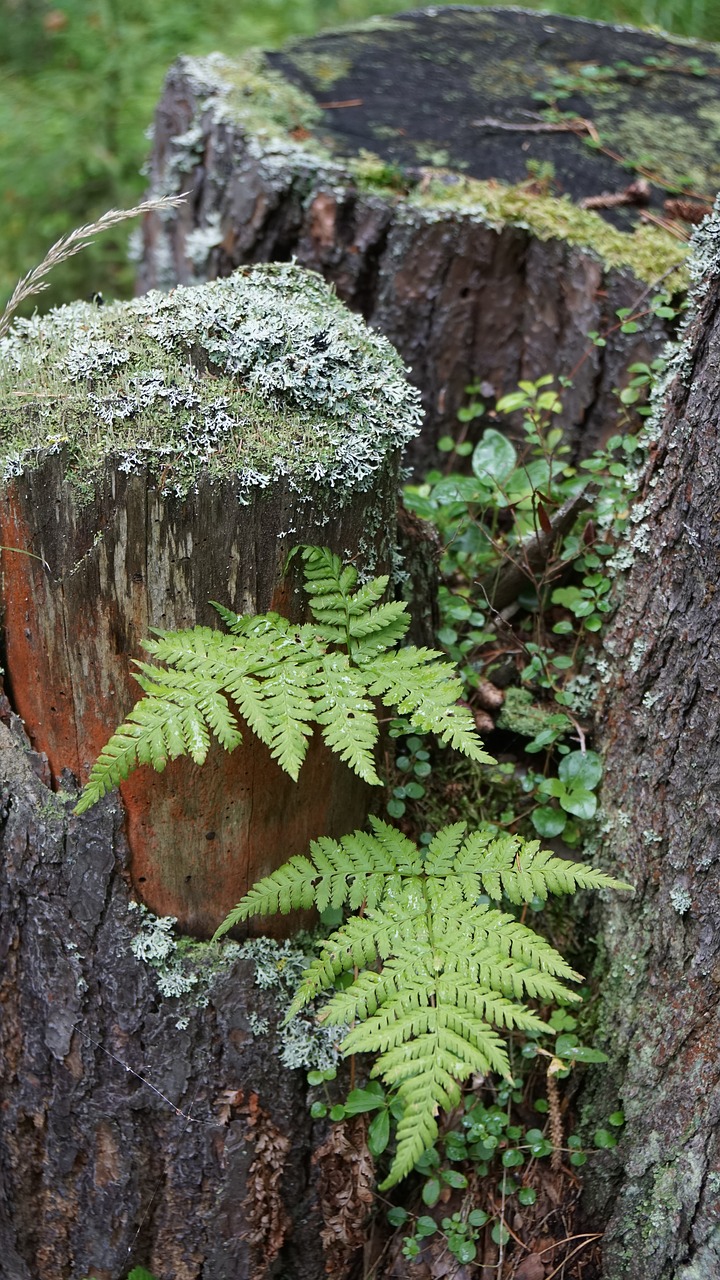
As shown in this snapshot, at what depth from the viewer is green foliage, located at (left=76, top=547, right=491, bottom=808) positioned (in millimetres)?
1933

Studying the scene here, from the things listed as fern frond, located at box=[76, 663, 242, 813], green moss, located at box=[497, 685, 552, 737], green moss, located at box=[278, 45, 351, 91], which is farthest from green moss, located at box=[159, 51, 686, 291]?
fern frond, located at box=[76, 663, 242, 813]

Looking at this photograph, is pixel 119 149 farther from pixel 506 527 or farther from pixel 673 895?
pixel 673 895

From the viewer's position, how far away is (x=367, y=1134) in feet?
8.04

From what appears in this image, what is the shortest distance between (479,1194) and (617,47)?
190 inches

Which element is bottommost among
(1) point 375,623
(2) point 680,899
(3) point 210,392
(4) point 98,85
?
(2) point 680,899

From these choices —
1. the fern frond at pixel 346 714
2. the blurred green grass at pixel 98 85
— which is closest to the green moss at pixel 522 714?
the fern frond at pixel 346 714

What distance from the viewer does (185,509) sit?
2111 millimetres

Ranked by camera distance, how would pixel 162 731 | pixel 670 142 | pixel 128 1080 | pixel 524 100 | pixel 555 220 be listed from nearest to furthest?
pixel 162 731 → pixel 128 1080 → pixel 555 220 → pixel 670 142 → pixel 524 100

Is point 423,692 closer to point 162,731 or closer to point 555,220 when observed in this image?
point 162,731

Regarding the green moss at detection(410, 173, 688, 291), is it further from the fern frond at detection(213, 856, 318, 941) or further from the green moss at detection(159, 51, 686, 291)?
the fern frond at detection(213, 856, 318, 941)

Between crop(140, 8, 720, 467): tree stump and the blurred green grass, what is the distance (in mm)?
2794

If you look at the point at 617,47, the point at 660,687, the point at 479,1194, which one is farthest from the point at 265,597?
the point at 617,47

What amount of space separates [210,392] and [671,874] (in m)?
1.58

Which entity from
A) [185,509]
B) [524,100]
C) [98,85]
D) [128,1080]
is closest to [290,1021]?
[128,1080]
